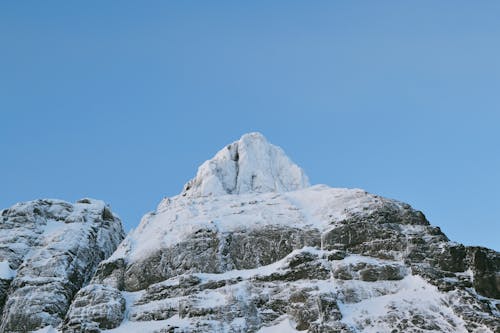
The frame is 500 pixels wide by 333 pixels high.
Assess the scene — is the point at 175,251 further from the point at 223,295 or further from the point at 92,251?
the point at 92,251

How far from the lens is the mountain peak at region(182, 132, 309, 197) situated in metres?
96.0

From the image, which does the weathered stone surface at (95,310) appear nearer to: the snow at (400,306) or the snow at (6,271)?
the snow at (6,271)

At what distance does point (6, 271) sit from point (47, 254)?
14.7 ft

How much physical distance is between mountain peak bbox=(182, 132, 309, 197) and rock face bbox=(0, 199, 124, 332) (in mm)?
15821

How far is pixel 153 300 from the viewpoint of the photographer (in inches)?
2261

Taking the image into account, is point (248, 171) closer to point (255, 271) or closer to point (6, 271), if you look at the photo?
point (255, 271)

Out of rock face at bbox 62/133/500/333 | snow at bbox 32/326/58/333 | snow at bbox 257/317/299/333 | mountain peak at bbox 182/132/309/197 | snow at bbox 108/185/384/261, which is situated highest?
mountain peak at bbox 182/132/309/197

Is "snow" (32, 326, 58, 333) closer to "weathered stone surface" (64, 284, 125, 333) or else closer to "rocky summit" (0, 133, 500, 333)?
"rocky summit" (0, 133, 500, 333)

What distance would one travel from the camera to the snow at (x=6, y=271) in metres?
66.0

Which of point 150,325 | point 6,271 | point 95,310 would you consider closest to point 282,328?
point 150,325

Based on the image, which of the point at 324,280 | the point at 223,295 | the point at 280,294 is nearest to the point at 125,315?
the point at 223,295

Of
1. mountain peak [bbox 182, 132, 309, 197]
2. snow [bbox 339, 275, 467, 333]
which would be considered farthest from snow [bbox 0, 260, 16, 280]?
snow [bbox 339, 275, 467, 333]

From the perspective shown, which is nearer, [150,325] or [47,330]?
A: [150,325]

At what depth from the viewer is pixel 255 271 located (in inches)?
2331
